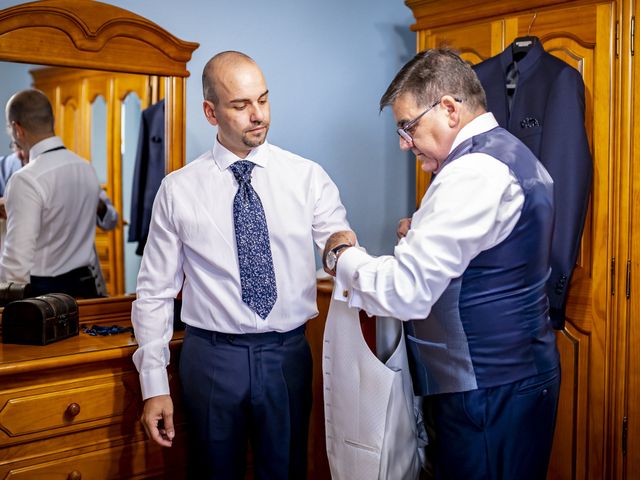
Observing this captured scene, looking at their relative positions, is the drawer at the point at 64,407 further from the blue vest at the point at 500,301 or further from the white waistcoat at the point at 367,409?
the blue vest at the point at 500,301

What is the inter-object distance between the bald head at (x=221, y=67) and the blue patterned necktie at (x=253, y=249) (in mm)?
238

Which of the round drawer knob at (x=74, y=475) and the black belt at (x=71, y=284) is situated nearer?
the round drawer knob at (x=74, y=475)

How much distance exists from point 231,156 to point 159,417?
0.81 m

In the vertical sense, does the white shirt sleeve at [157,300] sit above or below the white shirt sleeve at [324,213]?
below

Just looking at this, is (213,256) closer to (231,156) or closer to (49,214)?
(231,156)

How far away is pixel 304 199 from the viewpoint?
2279mm

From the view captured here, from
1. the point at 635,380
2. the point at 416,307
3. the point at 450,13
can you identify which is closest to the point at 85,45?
the point at 450,13

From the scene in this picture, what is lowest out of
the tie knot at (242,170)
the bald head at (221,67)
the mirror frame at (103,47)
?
the tie knot at (242,170)

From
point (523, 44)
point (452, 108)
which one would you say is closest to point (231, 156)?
point (452, 108)

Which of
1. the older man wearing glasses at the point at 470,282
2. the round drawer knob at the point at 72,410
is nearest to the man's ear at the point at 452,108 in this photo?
the older man wearing glasses at the point at 470,282

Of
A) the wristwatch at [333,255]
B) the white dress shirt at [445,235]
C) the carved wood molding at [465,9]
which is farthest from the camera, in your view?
→ the carved wood molding at [465,9]

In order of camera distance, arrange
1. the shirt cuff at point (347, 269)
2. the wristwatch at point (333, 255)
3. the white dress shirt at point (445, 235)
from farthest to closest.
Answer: the wristwatch at point (333, 255) → the shirt cuff at point (347, 269) → the white dress shirt at point (445, 235)

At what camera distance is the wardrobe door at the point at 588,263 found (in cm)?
252

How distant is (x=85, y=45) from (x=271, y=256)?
3.46 ft
